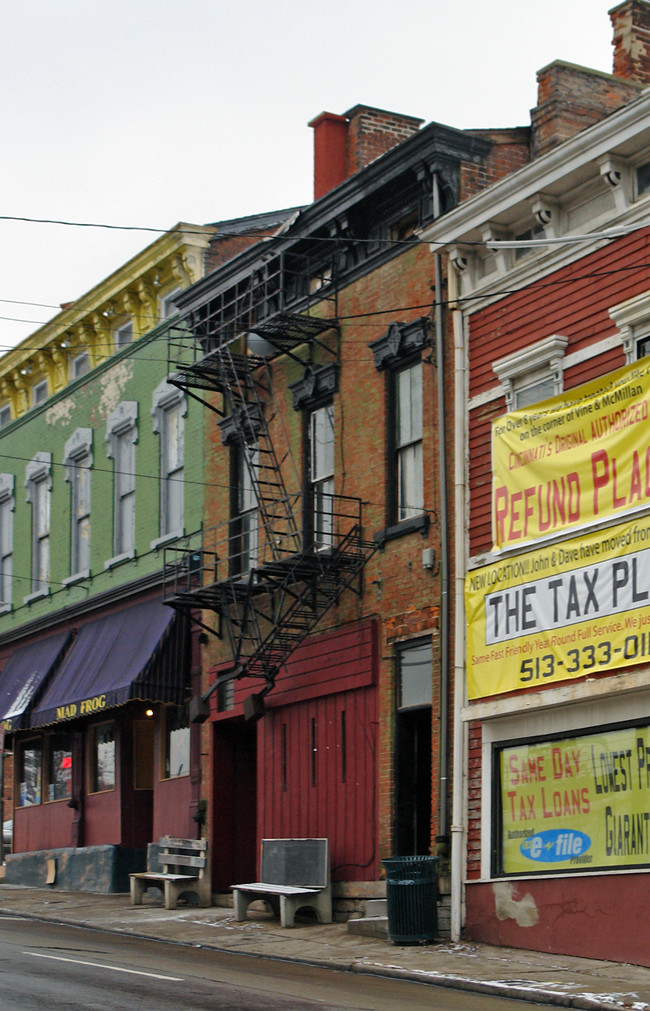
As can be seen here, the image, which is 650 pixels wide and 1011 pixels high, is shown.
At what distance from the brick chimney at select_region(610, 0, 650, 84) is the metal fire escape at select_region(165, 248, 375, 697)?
5395 millimetres

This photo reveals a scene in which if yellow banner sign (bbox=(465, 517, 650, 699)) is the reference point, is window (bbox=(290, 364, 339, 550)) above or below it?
above

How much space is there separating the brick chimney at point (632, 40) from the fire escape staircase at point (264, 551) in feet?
19.5

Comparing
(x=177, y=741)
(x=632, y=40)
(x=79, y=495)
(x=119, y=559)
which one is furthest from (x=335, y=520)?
(x=79, y=495)

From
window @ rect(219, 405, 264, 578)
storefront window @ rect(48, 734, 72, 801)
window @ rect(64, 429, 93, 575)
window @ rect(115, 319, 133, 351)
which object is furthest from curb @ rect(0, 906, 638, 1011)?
window @ rect(115, 319, 133, 351)

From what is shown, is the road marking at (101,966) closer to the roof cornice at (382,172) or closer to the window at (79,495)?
the roof cornice at (382,172)

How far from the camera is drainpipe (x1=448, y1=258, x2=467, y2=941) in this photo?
1731 cm

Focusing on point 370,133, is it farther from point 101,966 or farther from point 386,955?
point 101,966

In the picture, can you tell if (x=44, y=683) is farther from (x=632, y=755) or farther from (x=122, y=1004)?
(x=122, y=1004)

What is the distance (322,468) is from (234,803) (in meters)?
5.74

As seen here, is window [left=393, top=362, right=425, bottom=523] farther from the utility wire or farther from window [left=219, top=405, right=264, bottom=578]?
window [left=219, top=405, right=264, bottom=578]

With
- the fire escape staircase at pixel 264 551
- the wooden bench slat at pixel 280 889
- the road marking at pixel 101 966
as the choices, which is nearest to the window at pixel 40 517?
the fire escape staircase at pixel 264 551

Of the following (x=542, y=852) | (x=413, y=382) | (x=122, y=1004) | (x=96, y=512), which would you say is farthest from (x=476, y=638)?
(x=96, y=512)

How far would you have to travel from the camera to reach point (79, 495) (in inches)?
1153

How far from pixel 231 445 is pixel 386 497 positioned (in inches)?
186
